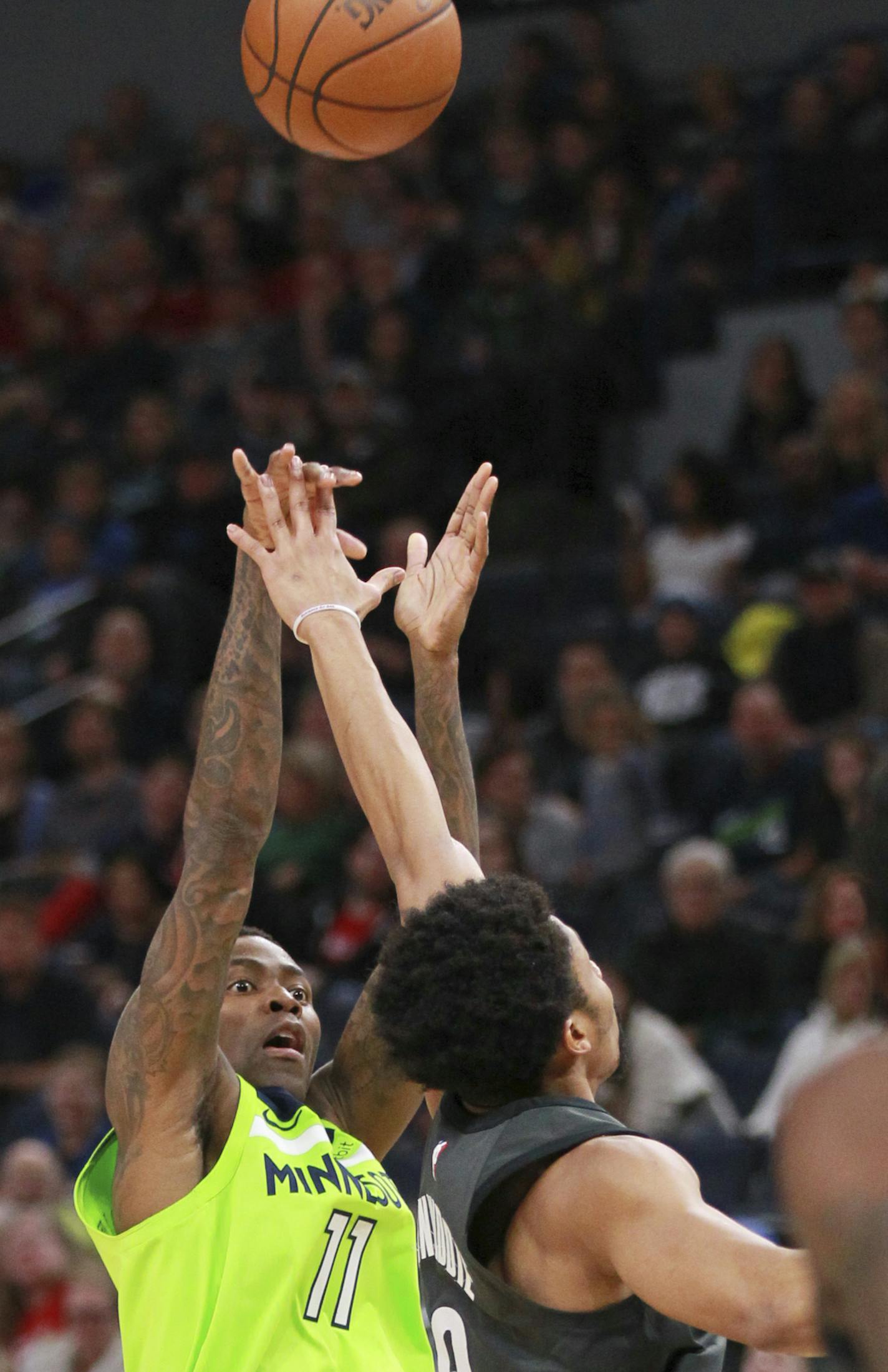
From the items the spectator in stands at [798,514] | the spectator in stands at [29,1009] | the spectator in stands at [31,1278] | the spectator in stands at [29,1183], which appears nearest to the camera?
the spectator in stands at [31,1278]

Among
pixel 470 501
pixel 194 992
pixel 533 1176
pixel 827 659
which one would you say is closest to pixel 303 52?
pixel 470 501

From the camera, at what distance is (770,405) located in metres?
9.02

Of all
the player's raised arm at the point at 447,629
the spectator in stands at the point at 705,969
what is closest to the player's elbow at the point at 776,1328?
the player's raised arm at the point at 447,629

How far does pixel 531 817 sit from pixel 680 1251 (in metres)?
5.39

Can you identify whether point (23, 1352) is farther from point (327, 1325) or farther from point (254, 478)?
point (254, 478)

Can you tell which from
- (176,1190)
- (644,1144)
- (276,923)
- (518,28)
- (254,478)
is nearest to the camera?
(644,1144)

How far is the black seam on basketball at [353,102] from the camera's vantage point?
414 centimetres

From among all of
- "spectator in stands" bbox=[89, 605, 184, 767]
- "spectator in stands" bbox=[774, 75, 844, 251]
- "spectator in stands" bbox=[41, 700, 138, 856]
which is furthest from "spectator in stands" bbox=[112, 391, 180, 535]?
"spectator in stands" bbox=[774, 75, 844, 251]

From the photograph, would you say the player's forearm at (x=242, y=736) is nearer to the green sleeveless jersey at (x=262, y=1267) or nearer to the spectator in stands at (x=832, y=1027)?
the green sleeveless jersey at (x=262, y=1267)

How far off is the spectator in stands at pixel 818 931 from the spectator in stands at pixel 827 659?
1.05 meters

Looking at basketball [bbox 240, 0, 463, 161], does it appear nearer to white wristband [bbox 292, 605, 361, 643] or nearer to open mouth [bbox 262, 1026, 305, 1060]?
white wristband [bbox 292, 605, 361, 643]

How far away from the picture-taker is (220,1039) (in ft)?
11.4

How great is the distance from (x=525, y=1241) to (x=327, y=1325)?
2.35ft

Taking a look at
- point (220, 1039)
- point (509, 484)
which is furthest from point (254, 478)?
point (509, 484)
